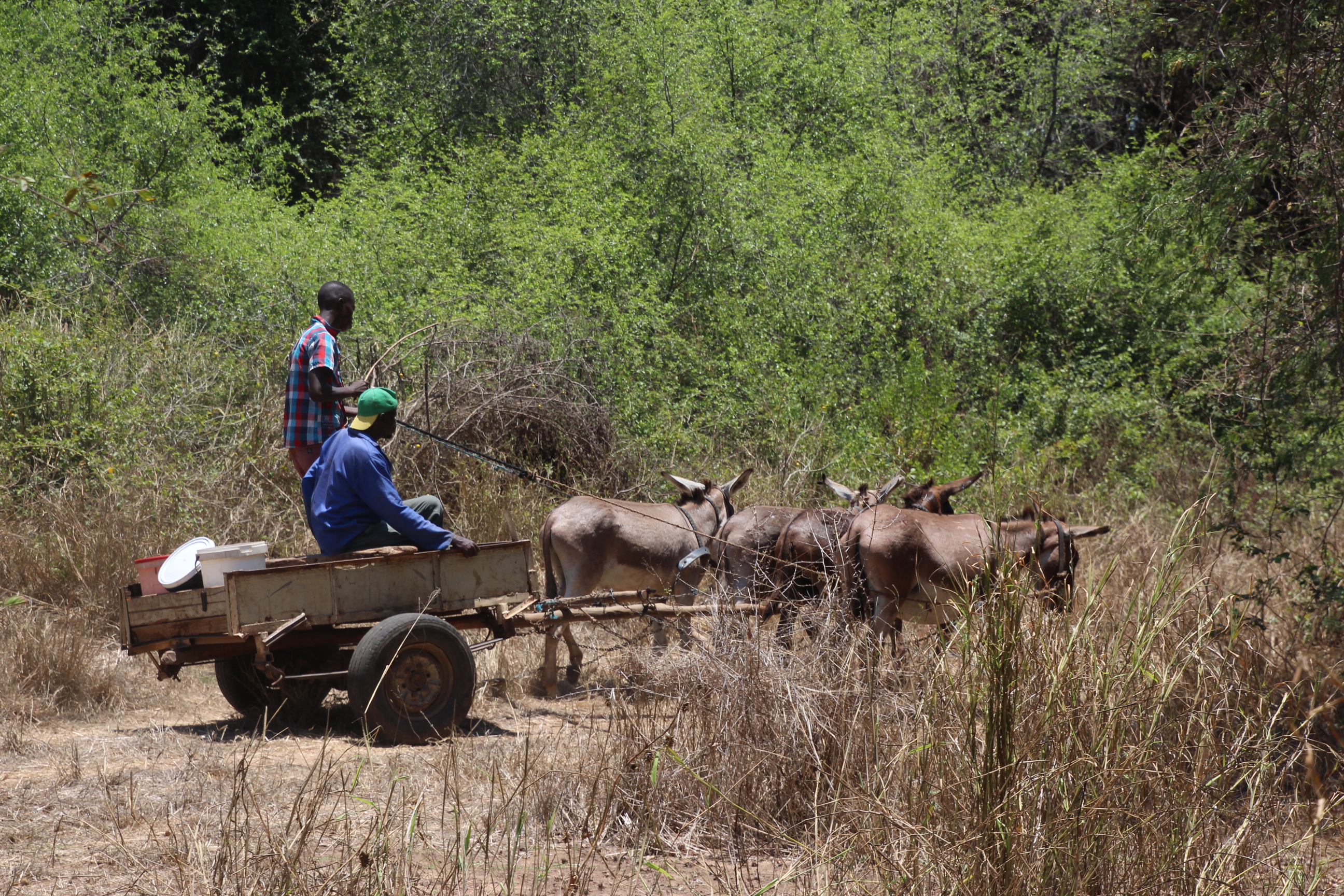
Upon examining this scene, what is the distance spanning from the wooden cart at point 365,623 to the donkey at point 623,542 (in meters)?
1.55

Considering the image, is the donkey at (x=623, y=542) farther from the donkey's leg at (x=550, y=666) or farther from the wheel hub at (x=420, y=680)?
the wheel hub at (x=420, y=680)

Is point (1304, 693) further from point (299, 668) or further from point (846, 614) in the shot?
point (299, 668)

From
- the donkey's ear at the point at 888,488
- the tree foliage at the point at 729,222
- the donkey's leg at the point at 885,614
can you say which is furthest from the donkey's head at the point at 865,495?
the tree foliage at the point at 729,222

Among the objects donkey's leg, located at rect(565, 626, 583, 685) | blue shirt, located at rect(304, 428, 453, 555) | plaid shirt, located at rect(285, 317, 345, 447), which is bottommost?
donkey's leg, located at rect(565, 626, 583, 685)

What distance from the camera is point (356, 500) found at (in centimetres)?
675

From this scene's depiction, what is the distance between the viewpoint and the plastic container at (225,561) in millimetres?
6262

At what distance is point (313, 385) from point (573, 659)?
101 inches

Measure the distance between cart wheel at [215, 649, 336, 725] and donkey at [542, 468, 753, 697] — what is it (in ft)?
5.96

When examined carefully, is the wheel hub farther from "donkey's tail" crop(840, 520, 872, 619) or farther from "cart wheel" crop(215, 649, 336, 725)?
"donkey's tail" crop(840, 520, 872, 619)

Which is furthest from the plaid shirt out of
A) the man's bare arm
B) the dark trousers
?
the dark trousers

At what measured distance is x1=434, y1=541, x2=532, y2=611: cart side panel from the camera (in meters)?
6.54

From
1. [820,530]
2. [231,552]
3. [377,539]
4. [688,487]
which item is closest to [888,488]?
[820,530]

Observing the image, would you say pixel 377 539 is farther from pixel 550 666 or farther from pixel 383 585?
pixel 550 666

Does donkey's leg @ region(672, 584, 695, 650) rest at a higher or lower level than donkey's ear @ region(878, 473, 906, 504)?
lower
